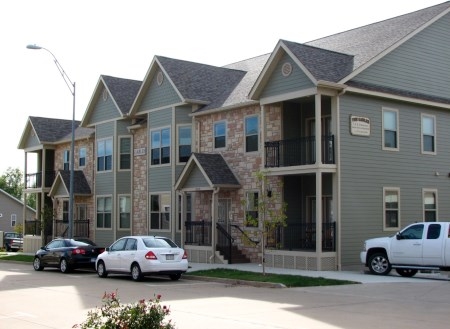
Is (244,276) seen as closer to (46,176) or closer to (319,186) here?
(319,186)

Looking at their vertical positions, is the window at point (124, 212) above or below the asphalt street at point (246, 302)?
above

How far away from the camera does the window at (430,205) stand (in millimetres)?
27734

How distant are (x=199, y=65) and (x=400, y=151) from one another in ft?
40.0

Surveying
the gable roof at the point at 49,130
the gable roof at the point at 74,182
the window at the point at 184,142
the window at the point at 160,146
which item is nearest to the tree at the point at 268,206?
the window at the point at 184,142

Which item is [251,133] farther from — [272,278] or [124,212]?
[124,212]

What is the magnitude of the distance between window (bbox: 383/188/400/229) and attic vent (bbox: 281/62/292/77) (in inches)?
231

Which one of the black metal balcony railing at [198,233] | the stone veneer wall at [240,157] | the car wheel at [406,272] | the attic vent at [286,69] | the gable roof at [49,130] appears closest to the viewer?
the car wheel at [406,272]

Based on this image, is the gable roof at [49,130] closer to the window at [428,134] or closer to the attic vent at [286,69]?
the attic vent at [286,69]

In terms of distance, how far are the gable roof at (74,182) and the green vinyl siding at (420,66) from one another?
64.9 ft

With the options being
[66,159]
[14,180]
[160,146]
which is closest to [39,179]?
[66,159]

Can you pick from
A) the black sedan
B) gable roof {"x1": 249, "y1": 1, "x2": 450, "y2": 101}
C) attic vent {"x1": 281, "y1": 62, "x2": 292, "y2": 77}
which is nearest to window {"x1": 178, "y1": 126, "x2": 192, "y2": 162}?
gable roof {"x1": 249, "y1": 1, "x2": 450, "y2": 101}

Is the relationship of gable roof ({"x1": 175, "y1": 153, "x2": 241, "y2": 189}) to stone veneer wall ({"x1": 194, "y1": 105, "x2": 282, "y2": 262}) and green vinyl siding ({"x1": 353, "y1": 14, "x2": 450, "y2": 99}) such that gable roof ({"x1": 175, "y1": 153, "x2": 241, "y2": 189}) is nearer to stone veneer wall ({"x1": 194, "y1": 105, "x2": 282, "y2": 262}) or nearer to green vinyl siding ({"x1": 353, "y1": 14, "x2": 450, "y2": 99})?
stone veneer wall ({"x1": 194, "y1": 105, "x2": 282, "y2": 262})

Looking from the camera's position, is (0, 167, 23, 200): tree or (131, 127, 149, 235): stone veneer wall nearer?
(131, 127, 149, 235): stone veneer wall

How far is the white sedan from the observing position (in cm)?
2097
